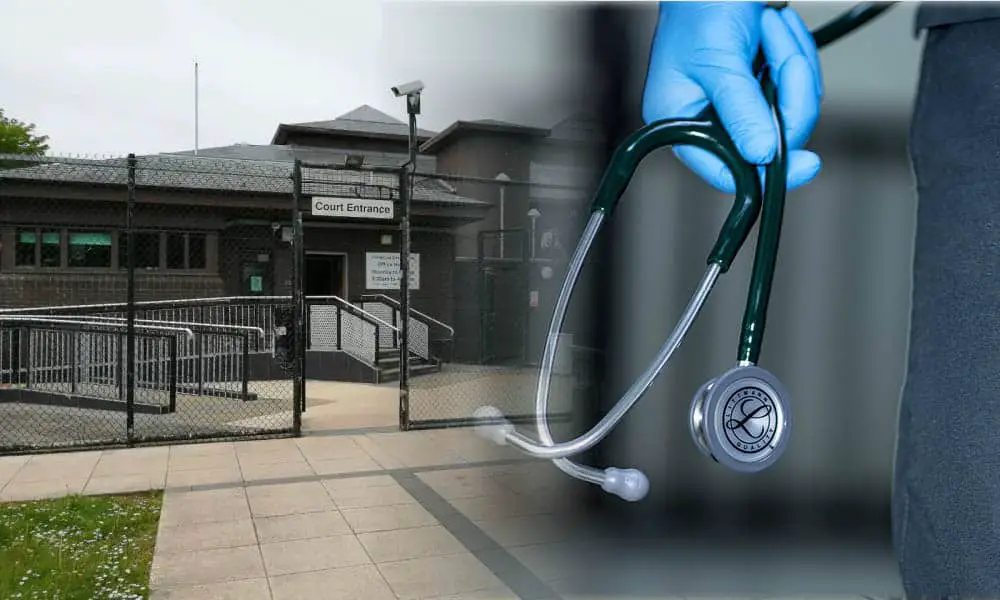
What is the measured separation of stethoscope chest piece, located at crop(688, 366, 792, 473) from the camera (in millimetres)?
811

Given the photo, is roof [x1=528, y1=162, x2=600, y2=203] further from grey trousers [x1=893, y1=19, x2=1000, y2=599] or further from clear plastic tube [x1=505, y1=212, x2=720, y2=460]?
grey trousers [x1=893, y1=19, x2=1000, y2=599]

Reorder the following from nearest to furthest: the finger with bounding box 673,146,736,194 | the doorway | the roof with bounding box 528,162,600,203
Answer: the finger with bounding box 673,146,736,194 < the roof with bounding box 528,162,600,203 < the doorway

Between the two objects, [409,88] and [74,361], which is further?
[74,361]

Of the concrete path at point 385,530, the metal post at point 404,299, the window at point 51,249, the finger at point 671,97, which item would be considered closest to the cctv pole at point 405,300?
the metal post at point 404,299

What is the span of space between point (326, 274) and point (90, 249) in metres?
3.52

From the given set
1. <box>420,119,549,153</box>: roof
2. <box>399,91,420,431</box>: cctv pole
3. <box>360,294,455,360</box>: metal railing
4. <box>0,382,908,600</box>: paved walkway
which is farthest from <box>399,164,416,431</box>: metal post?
<box>420,119,549,153</box>: roof

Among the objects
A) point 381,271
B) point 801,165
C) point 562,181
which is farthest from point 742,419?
point 381,271

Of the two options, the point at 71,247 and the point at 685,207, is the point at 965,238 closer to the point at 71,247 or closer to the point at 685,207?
the point at 685,207

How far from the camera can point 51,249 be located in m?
9.87

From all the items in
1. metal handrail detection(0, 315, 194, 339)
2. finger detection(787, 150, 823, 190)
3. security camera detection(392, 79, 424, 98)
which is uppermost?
security camera detection(392, 79, 424, 98)

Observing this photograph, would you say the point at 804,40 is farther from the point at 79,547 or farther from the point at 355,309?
the point at 355,309

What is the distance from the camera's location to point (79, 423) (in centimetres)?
A: 588

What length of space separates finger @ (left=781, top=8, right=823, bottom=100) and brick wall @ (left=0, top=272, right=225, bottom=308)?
1078 cm

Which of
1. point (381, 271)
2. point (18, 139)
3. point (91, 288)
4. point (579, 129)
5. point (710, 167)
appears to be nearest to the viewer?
point (710, 167)
